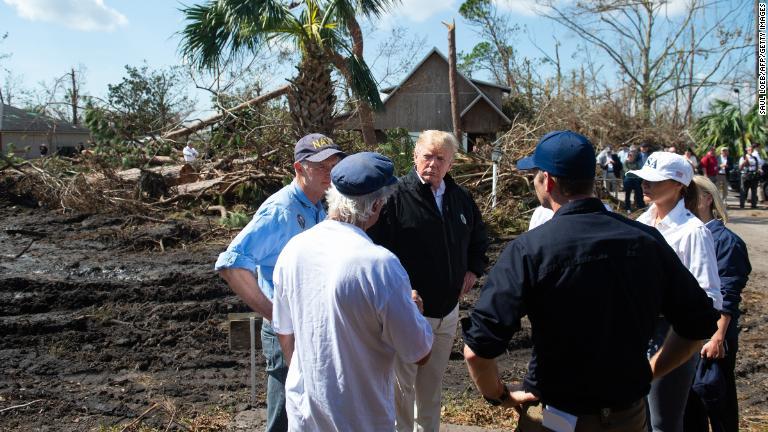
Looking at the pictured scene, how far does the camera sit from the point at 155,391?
5305 mm

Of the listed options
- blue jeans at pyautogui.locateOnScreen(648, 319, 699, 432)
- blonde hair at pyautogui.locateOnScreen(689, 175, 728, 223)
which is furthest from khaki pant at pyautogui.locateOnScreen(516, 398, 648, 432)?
blonde hair at pyautogui.locateOnScreen(689, 175, 728, 223)

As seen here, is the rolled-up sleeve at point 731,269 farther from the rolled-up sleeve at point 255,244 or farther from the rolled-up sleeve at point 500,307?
the rolled-up sleeve at point 255,244

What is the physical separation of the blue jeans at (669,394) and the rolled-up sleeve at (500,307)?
1.37 metres

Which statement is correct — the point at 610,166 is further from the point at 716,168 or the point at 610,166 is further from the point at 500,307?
the point at 500,307

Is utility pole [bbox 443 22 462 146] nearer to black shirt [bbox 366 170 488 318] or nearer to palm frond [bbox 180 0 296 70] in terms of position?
palm frond [bbox 180 0 296 70]

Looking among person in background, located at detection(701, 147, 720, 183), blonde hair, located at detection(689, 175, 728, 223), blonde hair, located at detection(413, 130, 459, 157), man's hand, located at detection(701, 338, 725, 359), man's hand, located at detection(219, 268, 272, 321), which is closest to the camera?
man's hand, located at detection(219, 268, 272, 321)

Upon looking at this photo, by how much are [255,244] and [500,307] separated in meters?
1.39

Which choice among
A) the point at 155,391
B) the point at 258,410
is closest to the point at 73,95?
the point at 155,391

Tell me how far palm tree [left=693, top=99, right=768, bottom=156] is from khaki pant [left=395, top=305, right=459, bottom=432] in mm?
21467

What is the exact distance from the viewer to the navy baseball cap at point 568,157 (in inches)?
87.4

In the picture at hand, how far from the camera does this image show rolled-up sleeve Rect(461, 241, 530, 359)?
2.09m

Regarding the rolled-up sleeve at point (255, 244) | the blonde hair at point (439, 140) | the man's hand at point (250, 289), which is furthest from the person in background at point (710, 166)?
the man's hand at point (250, 289)

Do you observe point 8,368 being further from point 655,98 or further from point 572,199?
point 655,98

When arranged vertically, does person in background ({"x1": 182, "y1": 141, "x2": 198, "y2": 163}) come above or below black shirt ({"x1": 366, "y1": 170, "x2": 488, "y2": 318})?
above
